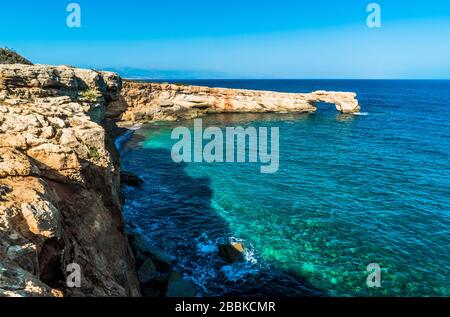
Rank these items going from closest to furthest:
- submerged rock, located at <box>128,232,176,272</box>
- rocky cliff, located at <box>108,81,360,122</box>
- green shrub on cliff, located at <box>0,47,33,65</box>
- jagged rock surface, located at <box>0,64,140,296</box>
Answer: jagged rock surface, located at <box>0,64,140,296</box> → submerged rock, located at <box>128,232,176,272</box> → green shrub on cliff, located at <box>0,47,33,65</box> → rocky cliff, located at <box>108,81,360,122</box>

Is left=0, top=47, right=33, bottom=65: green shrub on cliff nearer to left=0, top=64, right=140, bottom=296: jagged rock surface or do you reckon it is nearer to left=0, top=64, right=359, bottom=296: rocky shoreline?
left=0, top=64, right=359, bottom=296: rocky shoreline

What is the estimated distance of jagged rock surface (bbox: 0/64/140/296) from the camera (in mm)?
8688

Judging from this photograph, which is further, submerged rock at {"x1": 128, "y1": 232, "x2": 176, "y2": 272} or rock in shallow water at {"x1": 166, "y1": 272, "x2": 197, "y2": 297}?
submerged rock at {"x1": 128, "y1": 232, "x2": 176, "y2": 272}

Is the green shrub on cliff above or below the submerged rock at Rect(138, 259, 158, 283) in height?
above

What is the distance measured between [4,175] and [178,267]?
1684 centimetres

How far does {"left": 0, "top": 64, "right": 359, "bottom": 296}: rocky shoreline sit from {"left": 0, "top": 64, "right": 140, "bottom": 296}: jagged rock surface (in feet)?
0.09

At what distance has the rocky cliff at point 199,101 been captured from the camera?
3798 inches

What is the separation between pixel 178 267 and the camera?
25.1m

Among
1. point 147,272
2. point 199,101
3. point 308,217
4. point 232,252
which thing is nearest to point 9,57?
point 147,272

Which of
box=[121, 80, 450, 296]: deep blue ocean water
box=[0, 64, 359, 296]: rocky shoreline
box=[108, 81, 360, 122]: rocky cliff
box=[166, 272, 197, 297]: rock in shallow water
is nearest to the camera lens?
box=[0, 64, 359, 296]: rocky shoreline

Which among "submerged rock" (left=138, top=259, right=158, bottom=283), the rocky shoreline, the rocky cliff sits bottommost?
"submerged rock" (left=138, top=259, right=158, bottom=283)

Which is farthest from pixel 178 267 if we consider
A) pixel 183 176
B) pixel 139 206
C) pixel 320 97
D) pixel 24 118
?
pixel 320 97

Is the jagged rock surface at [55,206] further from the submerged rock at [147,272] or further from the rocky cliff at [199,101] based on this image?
the rocky cliff at [199,101]

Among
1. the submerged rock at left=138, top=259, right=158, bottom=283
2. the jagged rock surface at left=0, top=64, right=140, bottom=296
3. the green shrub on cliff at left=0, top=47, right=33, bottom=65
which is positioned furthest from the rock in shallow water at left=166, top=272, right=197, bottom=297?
the green shrub on cliff at left=0, top=47, right=33, bottom=65
